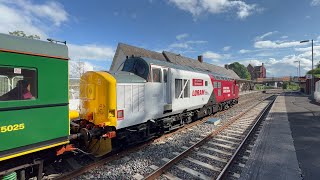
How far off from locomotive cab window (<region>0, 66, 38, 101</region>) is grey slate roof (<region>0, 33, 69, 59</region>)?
0.43m

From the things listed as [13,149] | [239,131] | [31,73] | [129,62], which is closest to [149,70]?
[129,62]

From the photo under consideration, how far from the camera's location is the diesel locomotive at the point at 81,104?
439 cm

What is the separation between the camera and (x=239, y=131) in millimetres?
11430

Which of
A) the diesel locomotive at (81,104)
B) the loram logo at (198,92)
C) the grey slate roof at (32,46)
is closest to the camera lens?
the grey slate roof at (32,46)

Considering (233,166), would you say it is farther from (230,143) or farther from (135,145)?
(135,145)

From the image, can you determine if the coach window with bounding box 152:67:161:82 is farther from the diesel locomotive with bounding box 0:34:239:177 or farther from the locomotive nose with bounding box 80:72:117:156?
the locomotive nose with bounding box 80:72:117:156

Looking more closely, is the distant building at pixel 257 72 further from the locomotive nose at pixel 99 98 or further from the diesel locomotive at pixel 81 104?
the locomotive nose at pixel 99 98

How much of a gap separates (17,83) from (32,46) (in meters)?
0.89

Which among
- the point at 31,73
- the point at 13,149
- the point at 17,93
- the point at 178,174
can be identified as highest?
the point at 31,73

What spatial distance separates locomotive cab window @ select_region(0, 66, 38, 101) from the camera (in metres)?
4.31

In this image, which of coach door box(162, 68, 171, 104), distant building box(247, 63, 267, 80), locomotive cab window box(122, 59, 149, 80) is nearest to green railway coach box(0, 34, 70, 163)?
locomotive cab window box(122, 59, 149, 80)

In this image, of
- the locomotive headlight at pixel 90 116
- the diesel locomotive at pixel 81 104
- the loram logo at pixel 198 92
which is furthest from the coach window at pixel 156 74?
the loram logo at pixel 198 92

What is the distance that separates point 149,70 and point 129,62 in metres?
1.24

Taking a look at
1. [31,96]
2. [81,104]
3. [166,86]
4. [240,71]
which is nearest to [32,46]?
[31,96]
